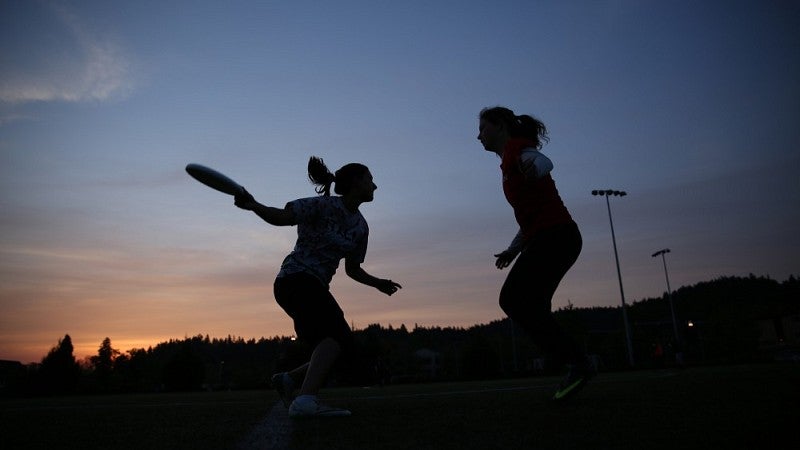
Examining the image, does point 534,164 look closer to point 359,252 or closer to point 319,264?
point 359,252

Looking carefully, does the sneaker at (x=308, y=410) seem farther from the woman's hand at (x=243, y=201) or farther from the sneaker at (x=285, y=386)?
the woman's hand at (x=243, y=201)

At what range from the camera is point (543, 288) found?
145 inches

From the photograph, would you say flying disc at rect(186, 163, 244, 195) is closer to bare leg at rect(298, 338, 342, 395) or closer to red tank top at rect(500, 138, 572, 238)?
bare leg at rect(298, 338, 342, 395)

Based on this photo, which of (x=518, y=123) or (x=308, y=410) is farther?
(x=518, y=123)

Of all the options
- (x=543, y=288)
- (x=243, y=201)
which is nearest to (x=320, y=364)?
(x=243, y=201)

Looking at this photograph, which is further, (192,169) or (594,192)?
(594,192)

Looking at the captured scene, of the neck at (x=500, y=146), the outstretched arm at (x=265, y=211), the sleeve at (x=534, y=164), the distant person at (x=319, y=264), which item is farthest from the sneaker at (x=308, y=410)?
the neck at (x=500, y=146)

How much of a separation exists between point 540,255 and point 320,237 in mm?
1704

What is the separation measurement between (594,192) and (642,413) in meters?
35.8

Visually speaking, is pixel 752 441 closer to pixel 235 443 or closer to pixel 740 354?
pixel 235 443

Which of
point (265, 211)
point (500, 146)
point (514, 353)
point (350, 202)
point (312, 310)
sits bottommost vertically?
point (514, 353)

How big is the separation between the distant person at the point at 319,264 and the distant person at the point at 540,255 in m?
1.12

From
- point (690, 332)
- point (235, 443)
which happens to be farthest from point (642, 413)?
point (690, 332)

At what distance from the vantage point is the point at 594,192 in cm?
3584
